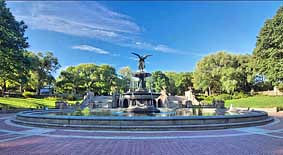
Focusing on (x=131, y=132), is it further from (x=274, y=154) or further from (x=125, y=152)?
(x=274, y=154)

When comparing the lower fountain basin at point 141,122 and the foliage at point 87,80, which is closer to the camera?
the lower fountain basin at point 141,122

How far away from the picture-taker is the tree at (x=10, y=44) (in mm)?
25062

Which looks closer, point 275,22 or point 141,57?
point 141,57

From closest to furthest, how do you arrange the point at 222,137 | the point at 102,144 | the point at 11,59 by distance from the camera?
1. the point at 102,144
2. the point at 222,137
3. the point at 11,59

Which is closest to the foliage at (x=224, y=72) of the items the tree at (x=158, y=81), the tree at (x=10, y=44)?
the tree at (x=158, y=81)

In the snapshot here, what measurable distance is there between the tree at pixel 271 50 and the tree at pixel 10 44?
4241 centimetres

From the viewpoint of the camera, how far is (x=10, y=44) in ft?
85.6

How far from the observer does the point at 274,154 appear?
6.52 m

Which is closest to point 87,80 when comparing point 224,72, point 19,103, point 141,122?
point 19,103

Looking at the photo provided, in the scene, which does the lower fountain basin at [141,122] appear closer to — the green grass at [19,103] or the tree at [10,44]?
the tree at [10,44]

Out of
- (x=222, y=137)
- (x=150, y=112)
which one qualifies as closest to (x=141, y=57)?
(x=150, y=112)

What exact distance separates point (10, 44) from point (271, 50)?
4523 cm

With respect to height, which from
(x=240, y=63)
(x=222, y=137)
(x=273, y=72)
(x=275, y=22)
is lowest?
(x=222, y=137)

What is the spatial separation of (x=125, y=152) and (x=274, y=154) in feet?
15.3
